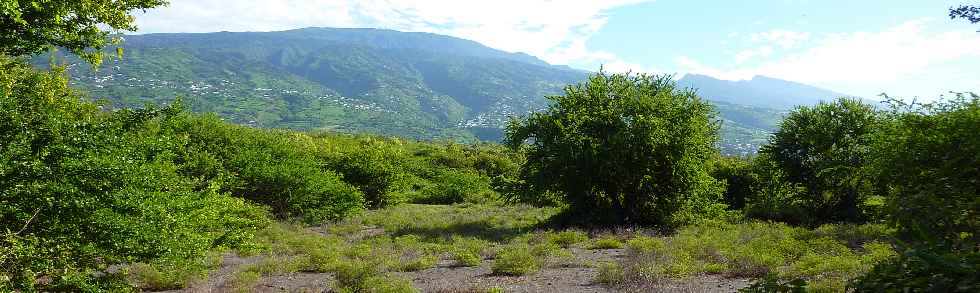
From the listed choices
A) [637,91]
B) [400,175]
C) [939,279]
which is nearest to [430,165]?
[400,175]

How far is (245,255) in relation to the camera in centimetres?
1841

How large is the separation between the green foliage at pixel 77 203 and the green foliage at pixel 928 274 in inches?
419

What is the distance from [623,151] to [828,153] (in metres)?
9.96

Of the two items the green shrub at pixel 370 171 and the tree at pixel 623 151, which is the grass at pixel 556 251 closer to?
the tree at pixel 623 151

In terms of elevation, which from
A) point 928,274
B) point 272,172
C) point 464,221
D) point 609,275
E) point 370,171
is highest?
point 928,274

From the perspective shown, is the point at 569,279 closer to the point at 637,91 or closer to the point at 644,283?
the point at 644,283

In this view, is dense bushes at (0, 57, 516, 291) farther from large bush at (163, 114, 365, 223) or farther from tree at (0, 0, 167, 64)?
A: large bush at (163, 114, 365, 223)

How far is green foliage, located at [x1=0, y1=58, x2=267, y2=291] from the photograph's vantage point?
8422mm

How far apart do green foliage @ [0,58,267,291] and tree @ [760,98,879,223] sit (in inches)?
920

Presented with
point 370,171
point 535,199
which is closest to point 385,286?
point 535,199

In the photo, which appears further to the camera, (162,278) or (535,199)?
(535,199)

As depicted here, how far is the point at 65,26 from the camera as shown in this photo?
1251cm

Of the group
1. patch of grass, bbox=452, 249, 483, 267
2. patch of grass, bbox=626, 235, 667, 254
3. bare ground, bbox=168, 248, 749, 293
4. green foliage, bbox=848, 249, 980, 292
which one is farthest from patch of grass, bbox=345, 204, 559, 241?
green foliage, bbox=848, 249, 980, 292

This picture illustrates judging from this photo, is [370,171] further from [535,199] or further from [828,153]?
[828,153]
